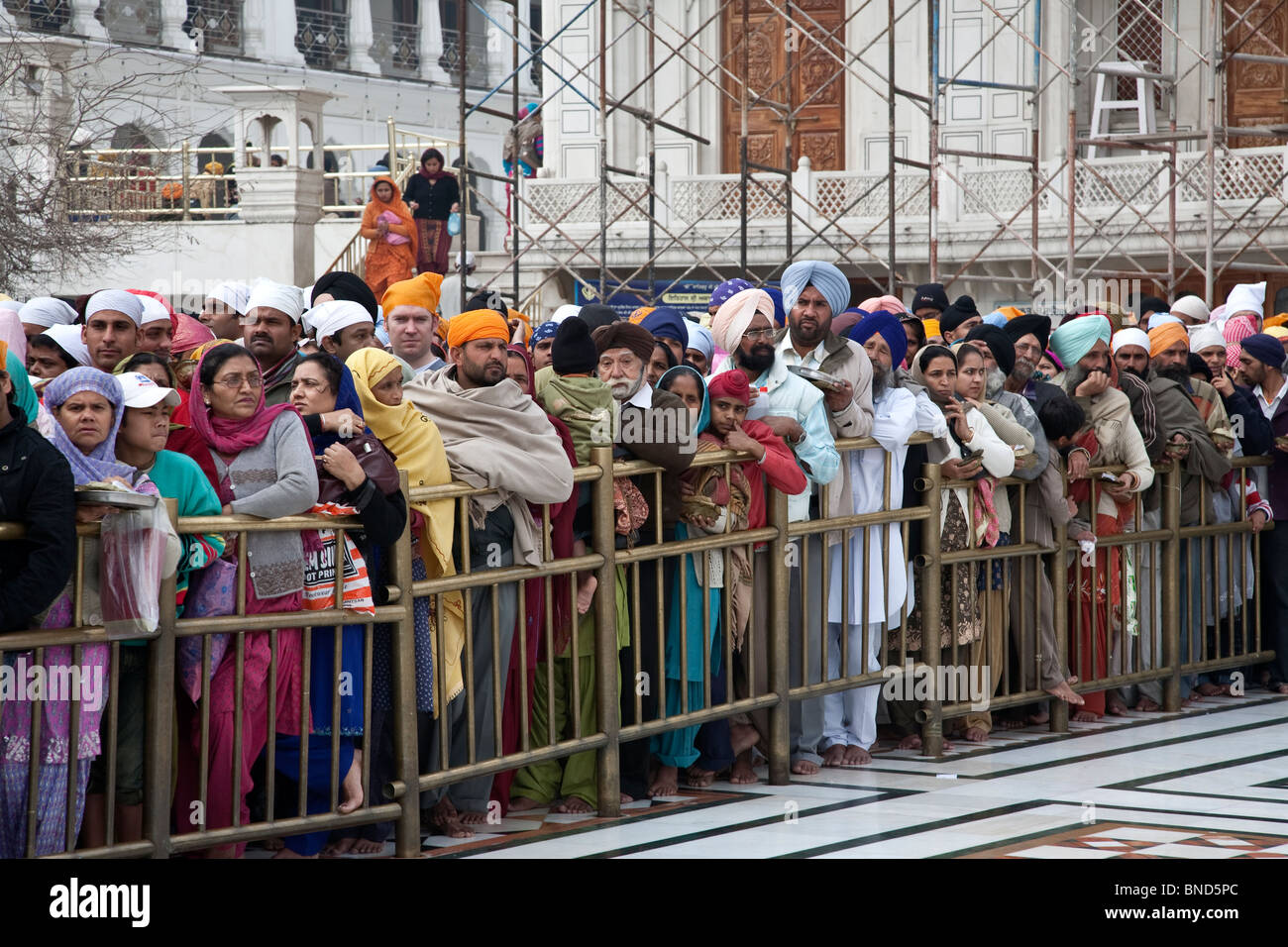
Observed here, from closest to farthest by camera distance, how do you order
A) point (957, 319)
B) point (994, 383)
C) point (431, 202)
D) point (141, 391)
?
point (141, 391) → point (994, 383) → point (957, 319) → point (431, 202)

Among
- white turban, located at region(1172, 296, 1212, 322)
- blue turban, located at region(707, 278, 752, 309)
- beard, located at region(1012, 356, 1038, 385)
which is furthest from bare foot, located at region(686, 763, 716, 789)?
white turban, located at region(1172, 296, 1212, 322)

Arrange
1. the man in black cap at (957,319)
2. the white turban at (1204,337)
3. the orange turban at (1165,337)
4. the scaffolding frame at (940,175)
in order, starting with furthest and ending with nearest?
the scaffolding frame at (940,175), the white turban at (1204,337), the man in black cap at (957,319), the orange turban at (1165,337)

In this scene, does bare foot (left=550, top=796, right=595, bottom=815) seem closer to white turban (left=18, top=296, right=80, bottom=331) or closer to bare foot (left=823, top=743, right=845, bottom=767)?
bare foot (left=823, top=743, right=845, bottom=767)

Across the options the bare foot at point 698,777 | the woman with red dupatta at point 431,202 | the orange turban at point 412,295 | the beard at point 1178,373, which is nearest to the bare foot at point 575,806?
the bare foot at point 698,777

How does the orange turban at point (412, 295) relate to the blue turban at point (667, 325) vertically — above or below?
above

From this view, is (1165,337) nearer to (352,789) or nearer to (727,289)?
(727,289)

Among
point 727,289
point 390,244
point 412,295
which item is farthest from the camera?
point 390,244

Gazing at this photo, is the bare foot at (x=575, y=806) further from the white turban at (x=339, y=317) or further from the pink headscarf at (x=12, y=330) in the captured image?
the pink headscarf at (x=12, y=330)

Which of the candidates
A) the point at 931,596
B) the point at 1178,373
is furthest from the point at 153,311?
the point at 1178,373

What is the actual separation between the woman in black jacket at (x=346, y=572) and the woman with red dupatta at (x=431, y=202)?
37.0 ft

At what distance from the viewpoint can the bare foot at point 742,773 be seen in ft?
21.2

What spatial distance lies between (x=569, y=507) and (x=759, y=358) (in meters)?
1.22

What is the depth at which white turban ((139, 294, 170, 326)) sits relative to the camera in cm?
640

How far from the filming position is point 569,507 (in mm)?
5840
